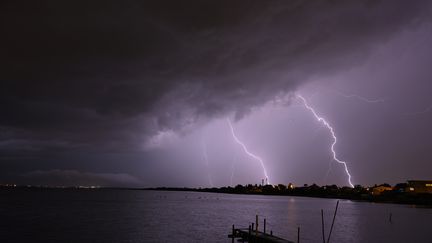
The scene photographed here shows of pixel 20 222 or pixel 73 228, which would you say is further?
pixel 20 222

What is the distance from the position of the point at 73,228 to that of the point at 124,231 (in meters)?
8.30

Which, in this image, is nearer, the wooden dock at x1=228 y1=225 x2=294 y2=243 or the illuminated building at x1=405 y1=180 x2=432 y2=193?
the wooden dock at x1=228 y1=225 x2=294 y2=243

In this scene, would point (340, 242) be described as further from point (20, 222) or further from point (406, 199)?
point (406, 199)

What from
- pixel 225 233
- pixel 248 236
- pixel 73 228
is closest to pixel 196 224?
pixel 225 233

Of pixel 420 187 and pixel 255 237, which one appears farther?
pixel 420 187

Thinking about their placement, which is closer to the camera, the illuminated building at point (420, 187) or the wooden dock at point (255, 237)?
the wooden dock at point (255, 237)

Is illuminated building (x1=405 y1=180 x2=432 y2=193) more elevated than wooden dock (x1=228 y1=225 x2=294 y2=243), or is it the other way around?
illuminated building (x1=405 y1=180 x2=432 y2=193)

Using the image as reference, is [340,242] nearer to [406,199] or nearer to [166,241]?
[166,241]

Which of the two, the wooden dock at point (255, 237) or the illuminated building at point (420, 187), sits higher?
the illuminated building at point (420, 187)

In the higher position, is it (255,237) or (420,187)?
(420,187)

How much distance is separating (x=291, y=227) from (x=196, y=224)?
15.1m

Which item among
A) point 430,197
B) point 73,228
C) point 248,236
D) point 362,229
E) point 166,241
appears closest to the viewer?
point 248,236

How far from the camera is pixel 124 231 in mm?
54250

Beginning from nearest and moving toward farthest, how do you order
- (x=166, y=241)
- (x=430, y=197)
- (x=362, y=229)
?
(x=166, y=241)
(x=362, y=229)
(x=430, y=197)
